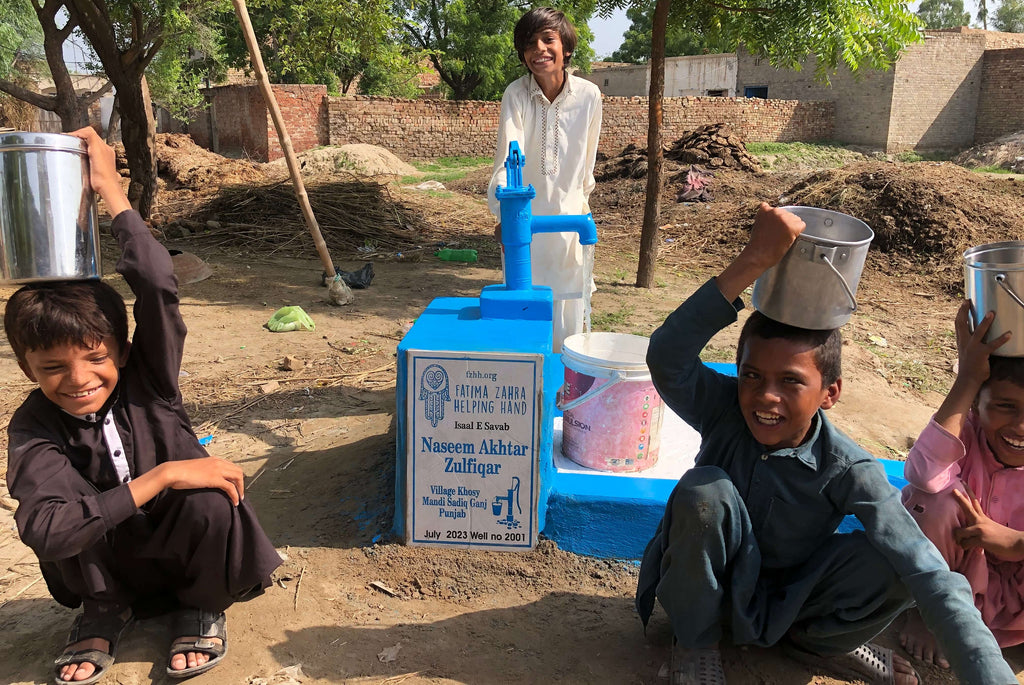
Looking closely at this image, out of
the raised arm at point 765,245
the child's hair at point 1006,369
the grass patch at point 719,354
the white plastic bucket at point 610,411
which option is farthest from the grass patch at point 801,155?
the raised arm at point 765,245

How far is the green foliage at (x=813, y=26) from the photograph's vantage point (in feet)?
18.2

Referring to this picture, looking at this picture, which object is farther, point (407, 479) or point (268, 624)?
point (407, 479)

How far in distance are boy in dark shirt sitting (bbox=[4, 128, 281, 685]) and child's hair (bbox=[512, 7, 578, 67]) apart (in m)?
2.06

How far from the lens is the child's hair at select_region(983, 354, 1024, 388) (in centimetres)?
194

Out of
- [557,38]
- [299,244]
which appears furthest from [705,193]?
[557,38]

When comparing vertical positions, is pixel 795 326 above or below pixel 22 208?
below

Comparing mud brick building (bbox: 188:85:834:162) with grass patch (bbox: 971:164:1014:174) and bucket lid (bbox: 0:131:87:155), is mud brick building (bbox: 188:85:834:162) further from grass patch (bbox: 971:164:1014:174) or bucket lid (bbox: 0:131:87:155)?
bucket lid (bbox: 0:131:87:155)

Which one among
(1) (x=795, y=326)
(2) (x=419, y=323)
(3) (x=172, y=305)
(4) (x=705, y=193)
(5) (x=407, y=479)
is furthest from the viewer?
(4) (x=705, y=193)

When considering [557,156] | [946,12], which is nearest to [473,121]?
[557,156]

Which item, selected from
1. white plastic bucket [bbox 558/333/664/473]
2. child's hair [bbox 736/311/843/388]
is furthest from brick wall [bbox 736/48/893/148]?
child's hair [bbox 736/311/843/388]

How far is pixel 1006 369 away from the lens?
6.40 ft

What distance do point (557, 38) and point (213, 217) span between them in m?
7.40

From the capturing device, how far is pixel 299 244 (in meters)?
8.59

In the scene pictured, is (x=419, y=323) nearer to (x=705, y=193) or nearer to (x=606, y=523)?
(x=606, y=523)
